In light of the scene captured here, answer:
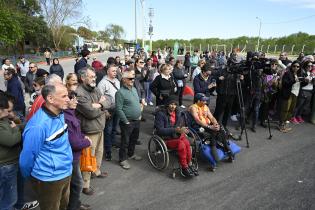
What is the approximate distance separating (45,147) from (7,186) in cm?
85

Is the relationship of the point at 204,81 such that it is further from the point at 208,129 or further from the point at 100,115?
the point at 100,115

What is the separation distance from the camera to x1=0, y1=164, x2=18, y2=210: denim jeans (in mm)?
2957

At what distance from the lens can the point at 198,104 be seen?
575 cm

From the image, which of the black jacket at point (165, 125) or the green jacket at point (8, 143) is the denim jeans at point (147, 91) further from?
the green jacket at point (8, 143)

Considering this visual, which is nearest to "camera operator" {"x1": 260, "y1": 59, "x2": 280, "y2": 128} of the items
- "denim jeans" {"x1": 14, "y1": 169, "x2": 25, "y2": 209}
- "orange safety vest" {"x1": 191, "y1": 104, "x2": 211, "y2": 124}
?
"orange safety vest" {"x1": 191, "y1": 104, "x2": 211, "y2": 124}

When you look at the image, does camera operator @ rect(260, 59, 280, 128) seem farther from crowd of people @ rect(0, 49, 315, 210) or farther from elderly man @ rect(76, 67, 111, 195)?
elderly man @ rect(76, 67, 111, 195)

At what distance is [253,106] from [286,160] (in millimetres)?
2093

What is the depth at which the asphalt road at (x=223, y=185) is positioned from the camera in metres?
4.02

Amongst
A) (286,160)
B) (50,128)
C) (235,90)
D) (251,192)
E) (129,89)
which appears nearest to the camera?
(50,128)

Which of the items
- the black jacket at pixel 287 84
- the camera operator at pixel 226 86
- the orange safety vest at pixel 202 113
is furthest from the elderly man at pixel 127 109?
the black jacket at pixel 287 84

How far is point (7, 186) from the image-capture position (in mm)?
3045

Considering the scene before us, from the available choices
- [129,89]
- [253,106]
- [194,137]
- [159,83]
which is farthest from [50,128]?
[253,106]

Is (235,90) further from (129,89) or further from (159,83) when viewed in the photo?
(129,89)

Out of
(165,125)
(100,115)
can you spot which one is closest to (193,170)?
(165,125)
